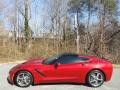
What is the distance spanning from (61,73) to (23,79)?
1.44 m

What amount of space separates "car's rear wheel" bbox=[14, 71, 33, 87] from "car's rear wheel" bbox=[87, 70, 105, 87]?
2218mm

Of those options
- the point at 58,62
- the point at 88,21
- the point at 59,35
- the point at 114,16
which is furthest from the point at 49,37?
the point at 58,62

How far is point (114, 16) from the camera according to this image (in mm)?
41938

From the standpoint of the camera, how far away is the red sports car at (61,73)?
12.2 m

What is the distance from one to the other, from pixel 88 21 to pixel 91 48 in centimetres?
668

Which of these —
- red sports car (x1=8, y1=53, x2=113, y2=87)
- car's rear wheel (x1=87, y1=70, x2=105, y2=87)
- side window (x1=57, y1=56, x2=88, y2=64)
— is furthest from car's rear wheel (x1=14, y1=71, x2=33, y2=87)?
car's rear wheel (x1=87, y1=70, x2=105, y2=87)

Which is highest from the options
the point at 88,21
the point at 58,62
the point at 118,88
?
the point at 88,21

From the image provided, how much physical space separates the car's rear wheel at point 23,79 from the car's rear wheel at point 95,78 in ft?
7.28

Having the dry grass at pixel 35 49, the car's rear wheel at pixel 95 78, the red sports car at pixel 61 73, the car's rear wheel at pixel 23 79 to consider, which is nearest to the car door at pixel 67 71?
the red sports car at pixel 61 73

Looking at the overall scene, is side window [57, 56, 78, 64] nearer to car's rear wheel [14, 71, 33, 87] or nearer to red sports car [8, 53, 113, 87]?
red sports car [8, 53, 113, 87]

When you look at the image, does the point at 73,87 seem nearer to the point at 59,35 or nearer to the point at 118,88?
the point at 118,88

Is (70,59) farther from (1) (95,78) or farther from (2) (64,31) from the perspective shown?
(2) (64,31)

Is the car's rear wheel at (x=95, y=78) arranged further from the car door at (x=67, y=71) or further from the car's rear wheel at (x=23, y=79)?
the car's rear wheel at (x=23, y=79)

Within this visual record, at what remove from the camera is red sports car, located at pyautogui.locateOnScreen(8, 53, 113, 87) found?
12234 millimetres
